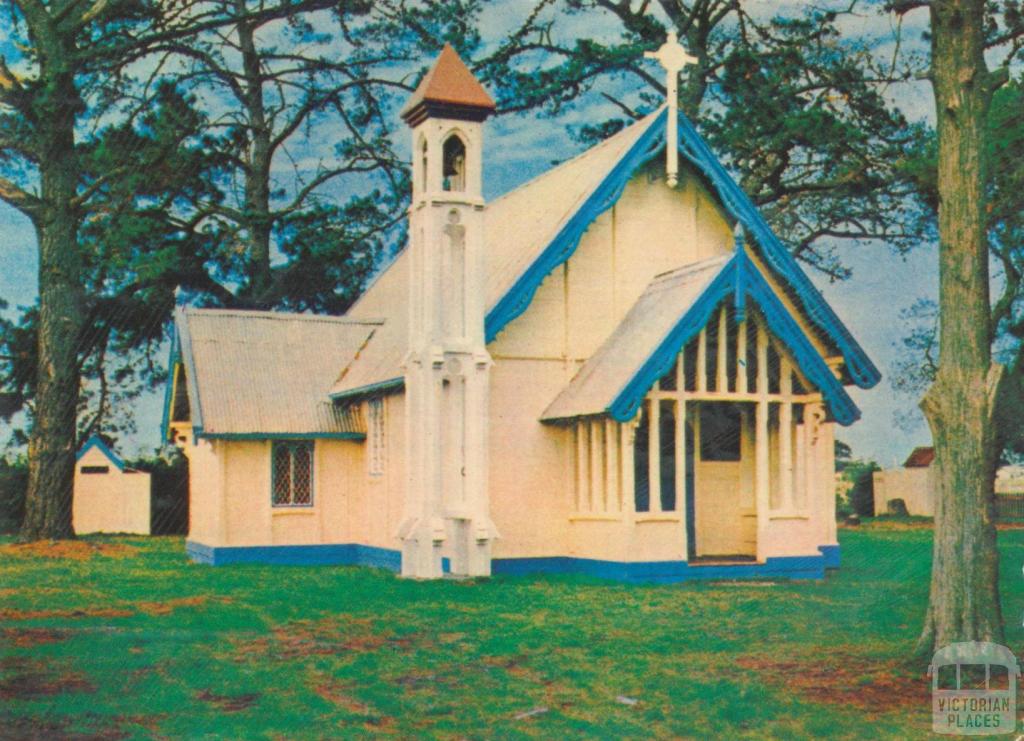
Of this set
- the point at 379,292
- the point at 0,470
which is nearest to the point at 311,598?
the point at 379,292

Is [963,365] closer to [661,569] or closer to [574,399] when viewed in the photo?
[661,569]

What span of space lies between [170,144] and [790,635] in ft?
73.4

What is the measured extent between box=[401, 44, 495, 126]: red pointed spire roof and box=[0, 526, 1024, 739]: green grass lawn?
25.2 feet

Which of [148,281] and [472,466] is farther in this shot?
[148,281]

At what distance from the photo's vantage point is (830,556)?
74.2 feet

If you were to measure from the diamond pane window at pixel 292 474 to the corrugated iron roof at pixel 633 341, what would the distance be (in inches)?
238

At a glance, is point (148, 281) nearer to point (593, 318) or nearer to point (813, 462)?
point (593, 318)

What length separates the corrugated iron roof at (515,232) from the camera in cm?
2175

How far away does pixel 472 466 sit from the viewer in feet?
67.3

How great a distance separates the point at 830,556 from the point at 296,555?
1011cm

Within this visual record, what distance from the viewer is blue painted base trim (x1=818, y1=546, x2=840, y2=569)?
22547 millimetres

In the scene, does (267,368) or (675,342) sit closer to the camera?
(675,342)

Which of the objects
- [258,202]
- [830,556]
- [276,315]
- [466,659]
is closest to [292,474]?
[276,315]

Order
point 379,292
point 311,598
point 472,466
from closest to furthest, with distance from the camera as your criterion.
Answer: point 311,598 → point 472,466 → point 379,292
